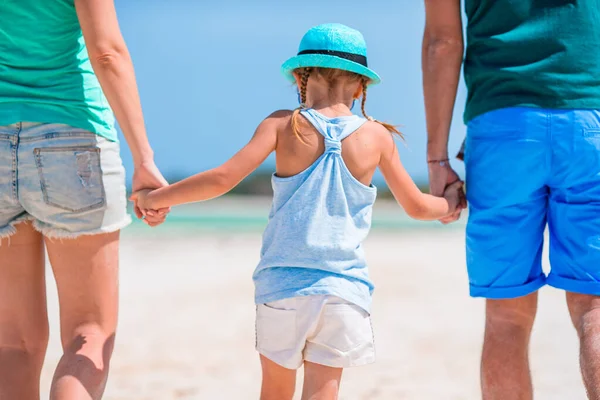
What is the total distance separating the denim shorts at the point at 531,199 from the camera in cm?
269

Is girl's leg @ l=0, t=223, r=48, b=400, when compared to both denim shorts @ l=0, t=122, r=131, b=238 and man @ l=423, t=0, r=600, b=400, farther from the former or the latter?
man @ l=423, t=0, r=600, b=400

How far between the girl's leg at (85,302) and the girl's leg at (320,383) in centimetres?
71

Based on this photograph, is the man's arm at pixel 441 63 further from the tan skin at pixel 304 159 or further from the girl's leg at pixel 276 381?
the girl's leg at pixel 276 381

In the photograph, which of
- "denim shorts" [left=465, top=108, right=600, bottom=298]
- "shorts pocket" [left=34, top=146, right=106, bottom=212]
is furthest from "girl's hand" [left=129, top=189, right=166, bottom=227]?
"denim shorts" [left=465, top=108, right=600, bottom=298]

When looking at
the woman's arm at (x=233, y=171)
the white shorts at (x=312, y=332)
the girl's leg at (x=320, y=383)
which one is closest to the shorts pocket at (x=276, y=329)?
the white shorts at (x=312, y=332)

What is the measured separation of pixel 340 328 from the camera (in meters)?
2.59

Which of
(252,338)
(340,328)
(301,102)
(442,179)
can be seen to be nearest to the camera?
(340,328)

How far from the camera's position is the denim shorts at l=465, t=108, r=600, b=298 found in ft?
8.82

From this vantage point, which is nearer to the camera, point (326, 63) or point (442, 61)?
point (326, 63)

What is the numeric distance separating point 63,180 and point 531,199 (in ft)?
5.24

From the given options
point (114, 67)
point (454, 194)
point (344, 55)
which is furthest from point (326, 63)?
point (454, 194)

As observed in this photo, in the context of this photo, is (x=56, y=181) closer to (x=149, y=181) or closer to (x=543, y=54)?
(x=149, y=181)

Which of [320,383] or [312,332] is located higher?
[312,332]

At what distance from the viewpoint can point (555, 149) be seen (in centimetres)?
270
